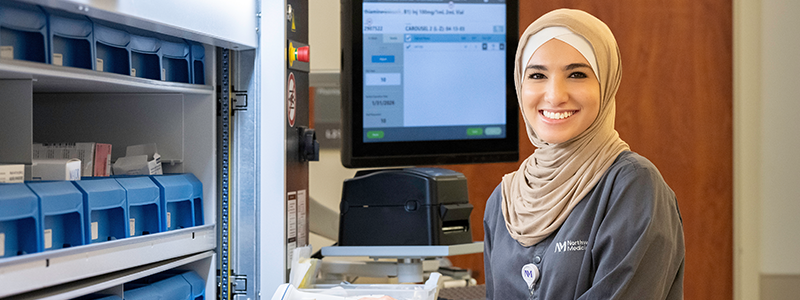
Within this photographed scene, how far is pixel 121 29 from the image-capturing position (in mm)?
1151

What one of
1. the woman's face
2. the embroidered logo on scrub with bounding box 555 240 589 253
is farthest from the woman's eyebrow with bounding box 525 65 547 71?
the embroidered logo on scrub with bounding box 555 240 589 253

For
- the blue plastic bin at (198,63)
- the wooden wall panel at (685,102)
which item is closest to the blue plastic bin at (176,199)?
the blue plastic bin at (198,63)

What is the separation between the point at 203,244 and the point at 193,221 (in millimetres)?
57

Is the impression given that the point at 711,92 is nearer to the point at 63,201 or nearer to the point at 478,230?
the point at 478,230

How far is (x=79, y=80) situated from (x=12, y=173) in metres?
0.19

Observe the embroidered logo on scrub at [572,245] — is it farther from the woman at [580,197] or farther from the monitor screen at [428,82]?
the monitor screen at [428,82]

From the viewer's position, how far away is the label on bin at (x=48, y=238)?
97 cm

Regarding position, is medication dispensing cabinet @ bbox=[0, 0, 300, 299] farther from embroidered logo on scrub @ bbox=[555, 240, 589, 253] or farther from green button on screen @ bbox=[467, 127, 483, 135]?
embroidered logo on scrub @ bbox=[555, 240, 589, 253]

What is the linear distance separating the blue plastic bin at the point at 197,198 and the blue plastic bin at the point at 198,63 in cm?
21

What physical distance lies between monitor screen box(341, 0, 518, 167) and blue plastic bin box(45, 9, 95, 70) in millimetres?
639

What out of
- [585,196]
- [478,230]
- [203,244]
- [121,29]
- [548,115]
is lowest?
[478,230]

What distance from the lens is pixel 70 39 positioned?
1037mm

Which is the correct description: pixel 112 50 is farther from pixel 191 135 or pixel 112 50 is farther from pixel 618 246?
pixel 618 246

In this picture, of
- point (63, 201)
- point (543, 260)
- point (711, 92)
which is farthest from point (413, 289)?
point (711, 92)
